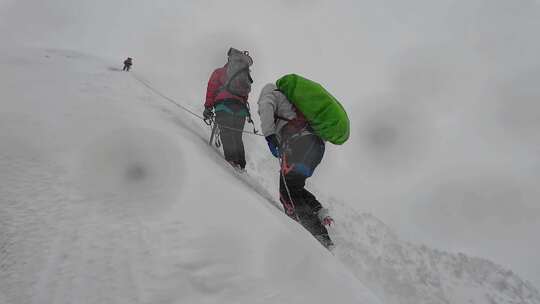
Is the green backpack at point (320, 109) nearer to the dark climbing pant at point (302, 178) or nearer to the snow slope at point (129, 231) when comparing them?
the dark climbing pant at point (302, 178)

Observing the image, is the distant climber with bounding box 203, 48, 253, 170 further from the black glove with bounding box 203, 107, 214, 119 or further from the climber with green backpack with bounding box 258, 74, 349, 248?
the climber with green backpack with bounding box 258, 74, 349, 248

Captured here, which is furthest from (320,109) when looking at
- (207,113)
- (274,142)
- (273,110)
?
(207,113)

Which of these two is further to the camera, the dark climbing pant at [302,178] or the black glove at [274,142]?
the black glove at [274,142]

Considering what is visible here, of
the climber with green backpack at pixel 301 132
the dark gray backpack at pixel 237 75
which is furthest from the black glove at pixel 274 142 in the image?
the dark gray backpack at pixel 237 75

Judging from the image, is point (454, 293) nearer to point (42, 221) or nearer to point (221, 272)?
point (221, 272)

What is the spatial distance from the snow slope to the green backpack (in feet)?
6.21

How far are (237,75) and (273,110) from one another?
139cm

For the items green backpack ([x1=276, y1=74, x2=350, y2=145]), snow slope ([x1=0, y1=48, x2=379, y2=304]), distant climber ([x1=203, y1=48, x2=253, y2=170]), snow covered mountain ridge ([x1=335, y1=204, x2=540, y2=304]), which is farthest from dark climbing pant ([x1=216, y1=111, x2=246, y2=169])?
snow covered mountain ridge ([x1=335, y1=204, x2=540, y2=304])

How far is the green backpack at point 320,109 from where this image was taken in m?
5.08

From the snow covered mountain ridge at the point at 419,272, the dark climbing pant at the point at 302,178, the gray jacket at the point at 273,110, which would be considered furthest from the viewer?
the snow covered mountain ridge at the point at 419,272

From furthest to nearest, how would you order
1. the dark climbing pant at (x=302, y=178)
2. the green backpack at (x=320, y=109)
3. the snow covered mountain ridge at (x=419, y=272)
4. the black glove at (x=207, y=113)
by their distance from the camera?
the snow covered mountain ridge at (x=419, y=272) < the black glove at (x=207, y=113) < the dark climbing pant at (x=302, y=178) < the green backpack at (x=320, y=109)

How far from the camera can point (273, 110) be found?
212 inches

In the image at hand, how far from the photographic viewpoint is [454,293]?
8188 millimetres

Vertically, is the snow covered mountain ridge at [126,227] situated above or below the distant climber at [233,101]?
below
